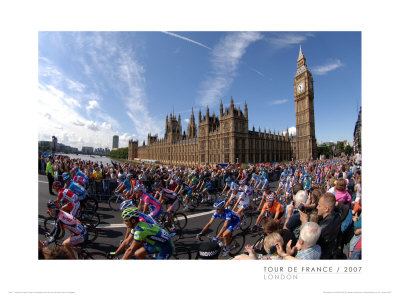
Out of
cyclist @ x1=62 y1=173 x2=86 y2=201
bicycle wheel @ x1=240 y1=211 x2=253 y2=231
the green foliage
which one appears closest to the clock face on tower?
bicycle wheel @ x1=240 y1=211 x2=253 y2=231

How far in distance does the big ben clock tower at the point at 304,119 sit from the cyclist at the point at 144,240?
163 feet

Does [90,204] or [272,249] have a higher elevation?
[272,249]

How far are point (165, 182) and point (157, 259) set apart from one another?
7.11 metres

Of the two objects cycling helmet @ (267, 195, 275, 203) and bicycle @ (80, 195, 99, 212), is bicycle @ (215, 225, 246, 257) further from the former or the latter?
bicycle @ (80, 195, 99, 212)

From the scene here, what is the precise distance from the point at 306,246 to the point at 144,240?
2.67 m

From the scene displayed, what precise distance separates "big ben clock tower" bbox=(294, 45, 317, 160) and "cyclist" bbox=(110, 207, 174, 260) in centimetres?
4964

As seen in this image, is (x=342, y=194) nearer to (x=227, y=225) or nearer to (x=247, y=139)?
(x=227, y=225)

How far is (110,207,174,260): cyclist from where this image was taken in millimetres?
2814

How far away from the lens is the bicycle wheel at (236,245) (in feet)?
14.7

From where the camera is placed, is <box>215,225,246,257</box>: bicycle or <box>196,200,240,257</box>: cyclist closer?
<box>196,200,240,257</box>: cyclist

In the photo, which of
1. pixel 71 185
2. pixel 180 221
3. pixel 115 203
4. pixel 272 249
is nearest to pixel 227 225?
pixel 272 249

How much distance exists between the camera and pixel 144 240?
2945mm
